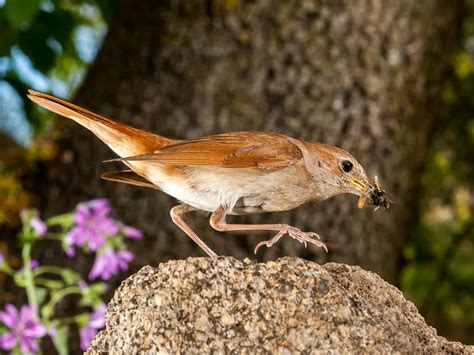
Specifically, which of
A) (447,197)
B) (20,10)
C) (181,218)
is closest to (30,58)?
(20,10)

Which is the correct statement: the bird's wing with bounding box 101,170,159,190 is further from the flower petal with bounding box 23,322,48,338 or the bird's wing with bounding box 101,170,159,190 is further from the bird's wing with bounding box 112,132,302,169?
the flower petal with bounding box 23,322,48,338

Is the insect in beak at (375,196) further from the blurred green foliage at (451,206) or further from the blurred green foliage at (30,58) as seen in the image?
the blurred green foliage at (451,206)

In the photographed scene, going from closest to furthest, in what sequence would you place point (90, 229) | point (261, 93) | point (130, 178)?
point (130, 178), point (90, 229), point (261, 93)

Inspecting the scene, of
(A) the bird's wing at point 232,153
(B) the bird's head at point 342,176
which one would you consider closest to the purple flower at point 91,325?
(A) the bird's wing at point 232,153

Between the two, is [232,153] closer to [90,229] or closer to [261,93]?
[90,229]

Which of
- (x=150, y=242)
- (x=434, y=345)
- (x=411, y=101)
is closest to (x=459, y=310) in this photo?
(x=411, y=101)

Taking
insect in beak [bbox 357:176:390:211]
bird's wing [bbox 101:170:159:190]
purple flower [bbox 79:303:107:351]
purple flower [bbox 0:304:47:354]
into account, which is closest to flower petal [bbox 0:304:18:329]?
purple flower [bbox 0:304:47:354]

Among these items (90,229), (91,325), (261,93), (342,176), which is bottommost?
(91,325)
